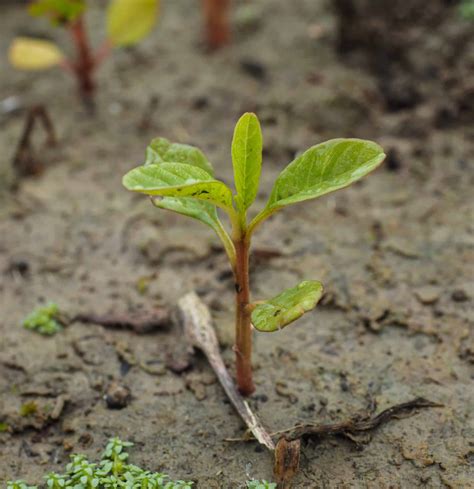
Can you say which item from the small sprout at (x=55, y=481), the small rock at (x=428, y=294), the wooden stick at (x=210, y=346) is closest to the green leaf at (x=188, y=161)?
the wooden stick at (x=210, y=346)

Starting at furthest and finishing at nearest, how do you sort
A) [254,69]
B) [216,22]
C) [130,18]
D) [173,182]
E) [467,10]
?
[216,22] < [254,69] < [130,18] < [467,10] < [173,182]

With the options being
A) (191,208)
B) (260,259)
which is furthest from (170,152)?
(260,259)

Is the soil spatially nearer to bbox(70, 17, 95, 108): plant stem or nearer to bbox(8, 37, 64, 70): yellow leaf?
bbox(70, 17, 95, 108): plant stem

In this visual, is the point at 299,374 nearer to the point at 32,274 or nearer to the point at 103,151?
the point at 32,274

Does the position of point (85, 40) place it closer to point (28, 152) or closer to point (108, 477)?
point (28, 152)

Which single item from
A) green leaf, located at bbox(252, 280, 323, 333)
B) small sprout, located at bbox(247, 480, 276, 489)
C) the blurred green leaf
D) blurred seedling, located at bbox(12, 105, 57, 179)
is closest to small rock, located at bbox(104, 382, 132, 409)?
small sprout, located at bbox(247, 480, 276, 489)

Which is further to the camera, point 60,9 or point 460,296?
point 60,9

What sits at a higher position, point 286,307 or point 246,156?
point 246,156
